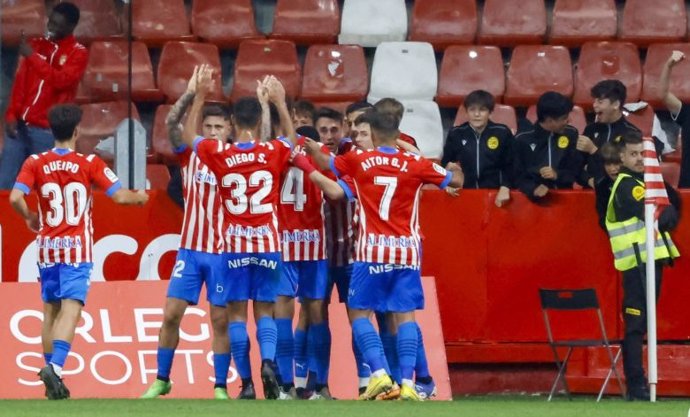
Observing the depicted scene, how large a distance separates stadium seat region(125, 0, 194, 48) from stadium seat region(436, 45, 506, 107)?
230 centimetres

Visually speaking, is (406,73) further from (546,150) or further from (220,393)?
(220,393)

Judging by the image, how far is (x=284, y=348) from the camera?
10969mm

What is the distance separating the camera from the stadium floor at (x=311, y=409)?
8.99 meters

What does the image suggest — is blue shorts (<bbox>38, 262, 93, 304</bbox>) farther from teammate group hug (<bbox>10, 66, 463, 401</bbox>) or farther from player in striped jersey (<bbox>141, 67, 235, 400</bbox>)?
player in striped jersey (<bbox>141, 67, 235, 400</bbox>)

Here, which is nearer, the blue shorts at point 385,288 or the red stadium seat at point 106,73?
the blue shorts at point 385,288

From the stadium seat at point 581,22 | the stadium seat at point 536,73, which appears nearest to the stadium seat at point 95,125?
the stadium seat at point 536,73

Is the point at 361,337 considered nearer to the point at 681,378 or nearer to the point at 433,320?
the point at 433,320

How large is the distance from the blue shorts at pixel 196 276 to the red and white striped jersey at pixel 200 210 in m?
0.05

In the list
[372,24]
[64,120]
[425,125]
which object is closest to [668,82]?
[425,125]

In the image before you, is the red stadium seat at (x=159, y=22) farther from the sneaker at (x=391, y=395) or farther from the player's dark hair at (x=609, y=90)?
the sneaker at (x=391, y=395)

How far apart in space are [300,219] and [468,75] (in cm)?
429

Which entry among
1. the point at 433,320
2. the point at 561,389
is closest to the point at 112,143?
the point at 433,320

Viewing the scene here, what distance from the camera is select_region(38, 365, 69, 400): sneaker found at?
1006 cm

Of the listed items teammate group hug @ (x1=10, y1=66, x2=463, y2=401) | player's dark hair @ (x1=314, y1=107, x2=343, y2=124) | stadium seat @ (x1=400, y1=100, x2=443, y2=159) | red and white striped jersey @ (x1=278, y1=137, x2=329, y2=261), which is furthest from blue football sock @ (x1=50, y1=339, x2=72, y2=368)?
stadium seat @ (x1=400, y1=100, x2=443, y2=159)
